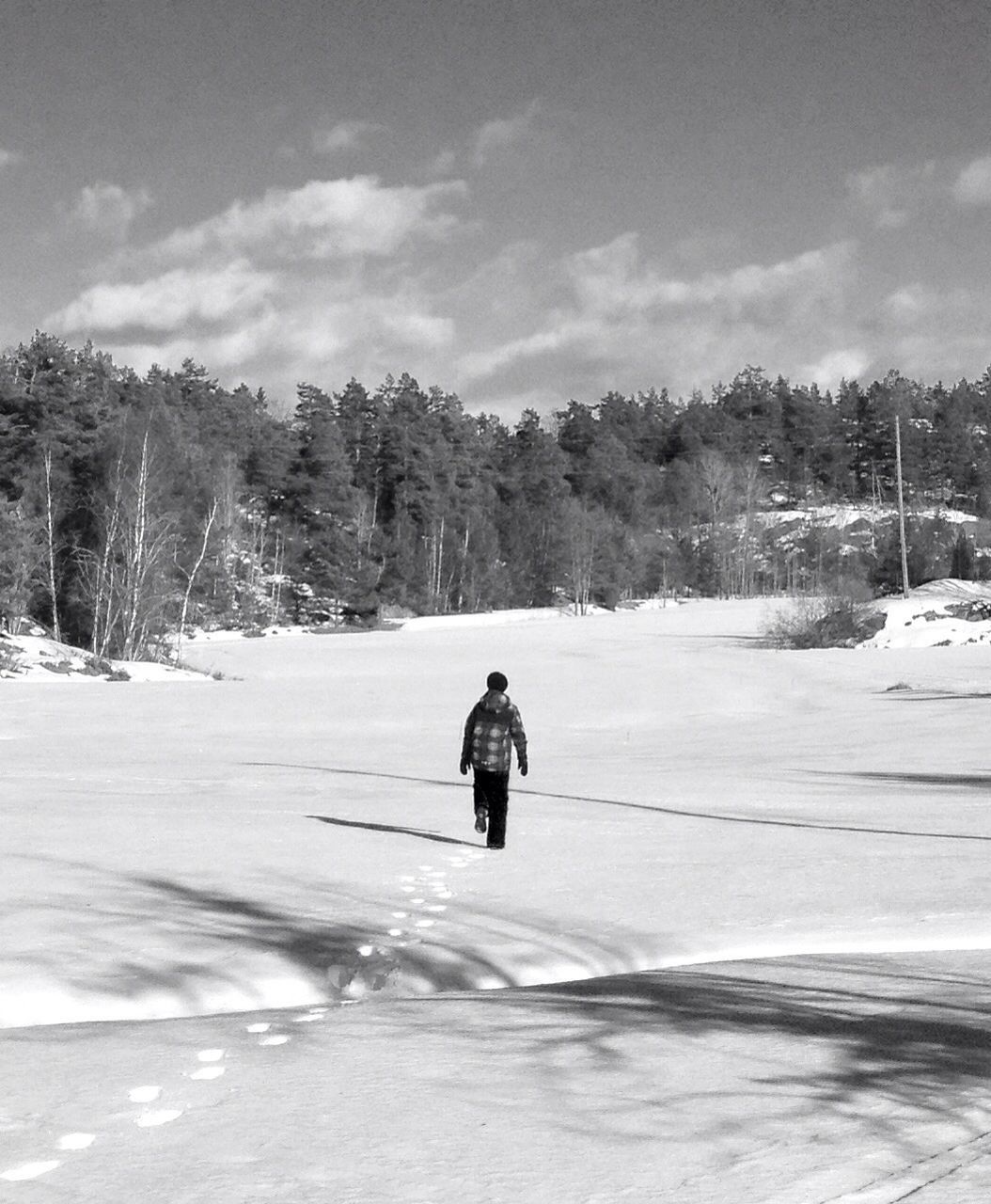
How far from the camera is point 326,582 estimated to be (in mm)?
98250

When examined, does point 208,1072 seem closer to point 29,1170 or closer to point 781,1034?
point 29,1170

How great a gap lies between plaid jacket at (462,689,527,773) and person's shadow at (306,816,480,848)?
975mm

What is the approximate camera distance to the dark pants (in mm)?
13750

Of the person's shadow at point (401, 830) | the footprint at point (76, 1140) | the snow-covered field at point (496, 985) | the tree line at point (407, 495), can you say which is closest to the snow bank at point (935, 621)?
the tree line at point (407, 495)

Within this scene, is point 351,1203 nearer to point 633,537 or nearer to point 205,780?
point 205,780

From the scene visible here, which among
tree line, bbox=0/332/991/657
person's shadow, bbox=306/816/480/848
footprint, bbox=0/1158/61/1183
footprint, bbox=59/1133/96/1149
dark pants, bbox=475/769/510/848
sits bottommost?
person's shadow, bbox=306/816/480/848

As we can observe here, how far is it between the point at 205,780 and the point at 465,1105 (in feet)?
53.6

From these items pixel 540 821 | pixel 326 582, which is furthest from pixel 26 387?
pixel 540 821

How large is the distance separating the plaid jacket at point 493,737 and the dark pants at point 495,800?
4.3 inches

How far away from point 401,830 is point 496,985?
22.8 ft

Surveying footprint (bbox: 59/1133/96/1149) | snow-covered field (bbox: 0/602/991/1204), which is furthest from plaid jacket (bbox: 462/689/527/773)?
footprint (bbox: 59/1133/96/1149)

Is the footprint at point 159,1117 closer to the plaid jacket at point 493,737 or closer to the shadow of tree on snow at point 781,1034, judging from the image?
the shadow of tree on snow at point 781,1034

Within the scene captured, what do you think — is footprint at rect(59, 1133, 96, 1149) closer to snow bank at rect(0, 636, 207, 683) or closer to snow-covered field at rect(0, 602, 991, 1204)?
snow-covered field at rect(0, 602, 991, 1204)

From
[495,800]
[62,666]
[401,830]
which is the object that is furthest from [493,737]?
[62,666]
